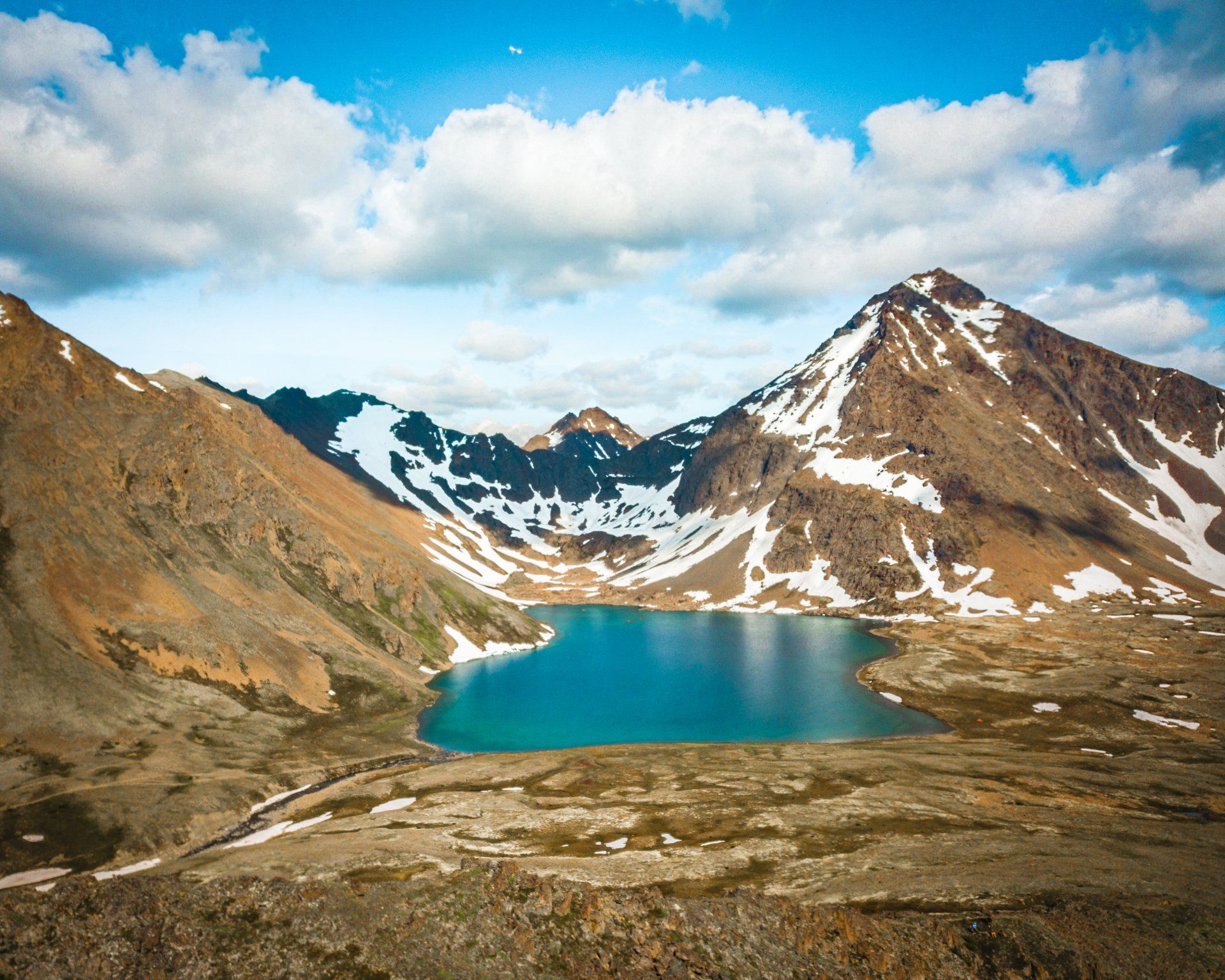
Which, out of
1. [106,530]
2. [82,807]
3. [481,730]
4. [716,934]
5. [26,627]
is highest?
[106,530]

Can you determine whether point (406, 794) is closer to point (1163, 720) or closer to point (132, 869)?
point (132, 869)

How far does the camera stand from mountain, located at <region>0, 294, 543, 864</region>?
65.9 m

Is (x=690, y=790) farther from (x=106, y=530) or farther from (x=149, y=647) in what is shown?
(x=106, y=530)

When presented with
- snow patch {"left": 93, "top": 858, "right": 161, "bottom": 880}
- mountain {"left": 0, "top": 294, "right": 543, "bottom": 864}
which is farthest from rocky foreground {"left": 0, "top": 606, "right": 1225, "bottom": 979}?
mountain {"left": 0, "top": 294, "right": 543, "bottom": 864}

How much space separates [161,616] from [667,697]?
3137 inches

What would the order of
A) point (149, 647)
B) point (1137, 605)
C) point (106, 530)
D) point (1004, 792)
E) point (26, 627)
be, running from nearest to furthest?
point (1004, 792), point (26, 627), point (149, 647), point (106, 530), point (1137, 605)

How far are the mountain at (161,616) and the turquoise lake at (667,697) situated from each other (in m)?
11.7

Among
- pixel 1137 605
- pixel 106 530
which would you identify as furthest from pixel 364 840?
pixel 1137 605

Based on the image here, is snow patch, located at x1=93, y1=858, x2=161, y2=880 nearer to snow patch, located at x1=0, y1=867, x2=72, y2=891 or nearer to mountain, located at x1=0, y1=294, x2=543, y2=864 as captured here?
snow patch, located at x1=0, y1=867, x2=72, y2=891

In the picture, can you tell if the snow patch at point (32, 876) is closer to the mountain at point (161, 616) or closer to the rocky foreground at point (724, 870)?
the mountain at point (161, 616)

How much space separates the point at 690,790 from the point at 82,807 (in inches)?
2112

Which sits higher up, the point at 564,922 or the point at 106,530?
the point at 106,530

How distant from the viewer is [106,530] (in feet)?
300

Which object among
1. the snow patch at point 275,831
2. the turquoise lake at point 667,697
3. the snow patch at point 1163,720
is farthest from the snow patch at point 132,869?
the snow patch at point 1163,720
